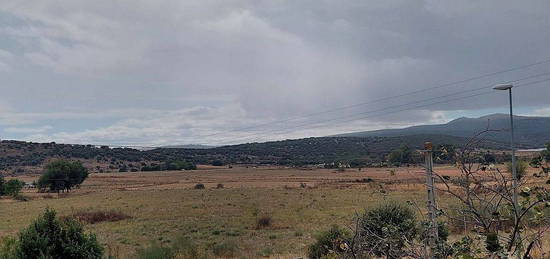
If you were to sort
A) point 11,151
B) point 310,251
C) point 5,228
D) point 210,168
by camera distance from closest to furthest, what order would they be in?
point 310,251 < point 5,228 < point 210,168 < point 11,151

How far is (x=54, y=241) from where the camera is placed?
321 inches

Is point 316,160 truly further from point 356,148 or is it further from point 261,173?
point 356,148

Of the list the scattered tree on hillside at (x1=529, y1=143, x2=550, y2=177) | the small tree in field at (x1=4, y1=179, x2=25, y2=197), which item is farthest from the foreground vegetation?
the small tree in field at (x1=4, y1=179, x2=25, y2=197)

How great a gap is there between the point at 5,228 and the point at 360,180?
4759 cm

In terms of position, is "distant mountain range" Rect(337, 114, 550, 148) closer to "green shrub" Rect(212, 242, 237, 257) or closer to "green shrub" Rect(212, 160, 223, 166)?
"green shrub" Rect(212, 242, 237, 257)

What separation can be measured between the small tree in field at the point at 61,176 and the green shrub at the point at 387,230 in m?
66.0

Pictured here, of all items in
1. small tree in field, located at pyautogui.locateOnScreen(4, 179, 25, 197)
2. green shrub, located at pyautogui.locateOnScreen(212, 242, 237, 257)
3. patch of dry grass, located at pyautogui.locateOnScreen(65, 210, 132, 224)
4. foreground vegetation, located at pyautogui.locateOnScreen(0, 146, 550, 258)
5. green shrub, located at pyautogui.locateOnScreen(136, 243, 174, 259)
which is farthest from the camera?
small tree in field, located at pyautogui.locateOnScreen(4, 179, 25, 197)

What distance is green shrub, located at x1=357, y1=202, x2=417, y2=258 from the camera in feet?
14.5

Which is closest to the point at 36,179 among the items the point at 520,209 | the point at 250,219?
the point at 250,219

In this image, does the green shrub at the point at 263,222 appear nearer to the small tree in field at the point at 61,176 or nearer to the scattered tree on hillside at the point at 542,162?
the scattered tree on hillside at the point at 542,162

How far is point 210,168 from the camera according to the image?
57.7 m

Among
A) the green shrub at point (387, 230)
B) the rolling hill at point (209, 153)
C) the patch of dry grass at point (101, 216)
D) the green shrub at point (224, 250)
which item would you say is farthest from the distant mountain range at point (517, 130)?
the patch of dry grass at point (101, 216)

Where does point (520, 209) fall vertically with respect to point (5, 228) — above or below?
above

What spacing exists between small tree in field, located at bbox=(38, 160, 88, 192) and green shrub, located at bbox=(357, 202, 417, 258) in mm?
65984
